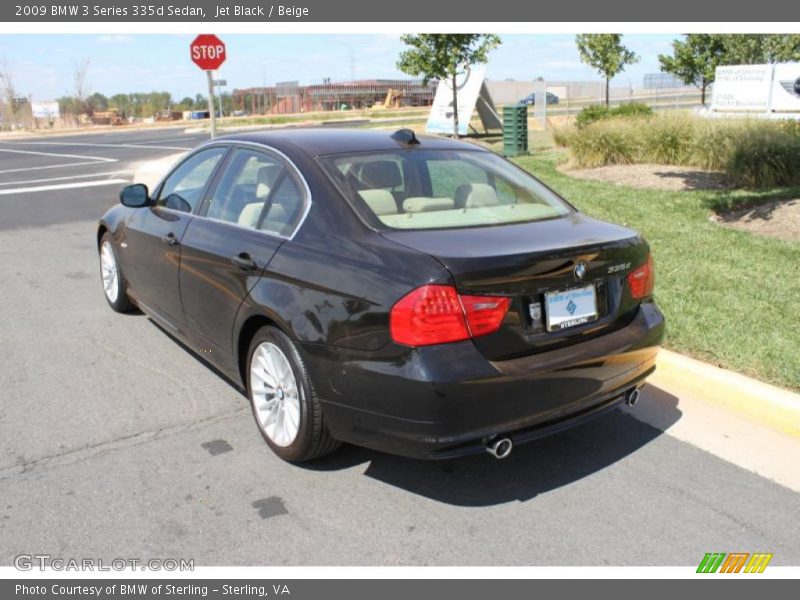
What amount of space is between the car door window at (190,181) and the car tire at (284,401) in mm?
1335

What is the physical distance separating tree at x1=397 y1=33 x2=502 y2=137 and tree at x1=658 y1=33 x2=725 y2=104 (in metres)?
11.0

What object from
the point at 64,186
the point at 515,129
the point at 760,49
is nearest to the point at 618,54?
the point at 760,49

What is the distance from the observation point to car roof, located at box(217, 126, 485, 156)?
3.98 meters

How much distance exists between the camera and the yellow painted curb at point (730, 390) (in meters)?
3.92

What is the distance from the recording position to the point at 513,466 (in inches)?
145

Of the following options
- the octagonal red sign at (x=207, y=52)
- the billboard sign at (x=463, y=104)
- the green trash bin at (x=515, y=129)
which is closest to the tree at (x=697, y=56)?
the billboard sign at (x=463, y=104)

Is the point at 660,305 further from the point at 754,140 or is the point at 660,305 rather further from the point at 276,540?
the point at 754,140

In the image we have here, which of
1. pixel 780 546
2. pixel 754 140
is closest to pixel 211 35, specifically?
pixel 754 140

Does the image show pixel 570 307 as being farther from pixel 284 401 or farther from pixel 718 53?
pixel 718 53

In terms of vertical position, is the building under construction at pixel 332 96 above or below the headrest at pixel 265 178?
above

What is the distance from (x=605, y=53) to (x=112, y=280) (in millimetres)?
24877

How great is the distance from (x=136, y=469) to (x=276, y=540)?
1011 millimetres

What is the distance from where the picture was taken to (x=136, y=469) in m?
3.66

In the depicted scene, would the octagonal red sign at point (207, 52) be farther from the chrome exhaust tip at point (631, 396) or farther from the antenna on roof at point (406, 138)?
the chrome exhaust tip at point (631, 396)
